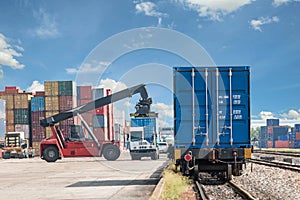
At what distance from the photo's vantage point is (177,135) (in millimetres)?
10633

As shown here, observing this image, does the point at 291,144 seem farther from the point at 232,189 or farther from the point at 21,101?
the point at 232,189

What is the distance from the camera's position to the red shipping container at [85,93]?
46694mm

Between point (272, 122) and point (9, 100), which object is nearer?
point (9, 100)

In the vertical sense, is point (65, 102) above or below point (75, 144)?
above

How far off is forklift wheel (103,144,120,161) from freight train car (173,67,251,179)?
13.3m

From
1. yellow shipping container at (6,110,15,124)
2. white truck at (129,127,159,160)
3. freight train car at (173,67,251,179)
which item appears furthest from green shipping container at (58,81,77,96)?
freight train car at (173,67,251,179)

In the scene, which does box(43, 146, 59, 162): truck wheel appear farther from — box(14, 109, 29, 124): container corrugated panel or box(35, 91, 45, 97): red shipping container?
box(14, 109, 29, 124): container corrugated panel

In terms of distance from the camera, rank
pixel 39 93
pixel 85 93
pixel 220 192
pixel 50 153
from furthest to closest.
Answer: pixel 85 93 < pixel 39 93 < pixel 50 153 < pixel 220 192

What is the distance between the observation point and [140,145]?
23.1 m

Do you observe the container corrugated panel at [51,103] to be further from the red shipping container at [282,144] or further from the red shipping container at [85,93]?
the red shipping container at [282,144]

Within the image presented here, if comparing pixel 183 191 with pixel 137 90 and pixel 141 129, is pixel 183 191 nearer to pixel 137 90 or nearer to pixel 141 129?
pixel 137 90

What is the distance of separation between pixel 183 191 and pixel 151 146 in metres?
13.6

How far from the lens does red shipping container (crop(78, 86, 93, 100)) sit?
46694 mm

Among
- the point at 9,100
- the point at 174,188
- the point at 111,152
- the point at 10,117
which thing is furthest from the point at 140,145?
the point at 9,100
